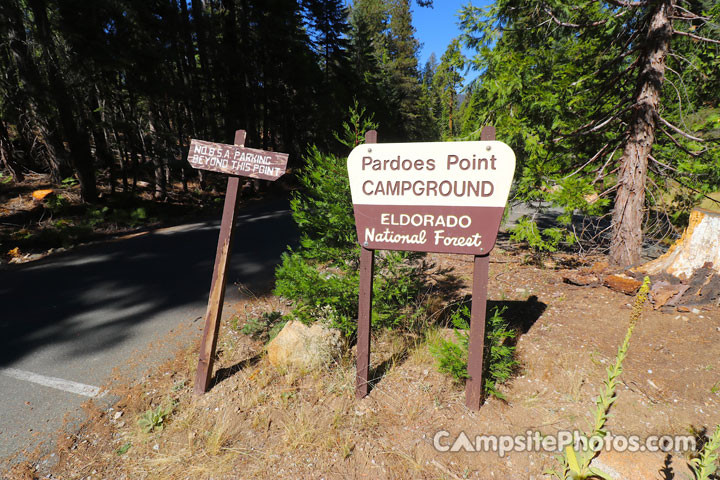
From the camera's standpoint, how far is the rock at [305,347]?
3.57 meters

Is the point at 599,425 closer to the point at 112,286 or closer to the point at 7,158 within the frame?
the point at 112,286

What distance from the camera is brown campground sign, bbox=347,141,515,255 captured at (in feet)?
8.25

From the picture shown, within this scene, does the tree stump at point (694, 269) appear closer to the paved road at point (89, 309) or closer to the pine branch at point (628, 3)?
the pine branch at point (628, 3)

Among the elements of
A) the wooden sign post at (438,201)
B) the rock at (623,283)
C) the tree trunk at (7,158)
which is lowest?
the rock at (623,283)

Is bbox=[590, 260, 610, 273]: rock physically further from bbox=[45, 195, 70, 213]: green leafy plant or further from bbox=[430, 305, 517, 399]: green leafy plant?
bbox=[45, 195, 70, 213]: green leafy plant

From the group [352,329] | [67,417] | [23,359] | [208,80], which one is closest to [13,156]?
[208,80]

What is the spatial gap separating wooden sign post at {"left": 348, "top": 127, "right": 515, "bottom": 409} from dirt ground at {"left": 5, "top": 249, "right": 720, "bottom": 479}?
0.52 metres

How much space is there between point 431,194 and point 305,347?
6.97ft

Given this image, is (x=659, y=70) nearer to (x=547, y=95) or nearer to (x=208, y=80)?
(x=547, y=95)

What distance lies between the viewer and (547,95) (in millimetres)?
5520

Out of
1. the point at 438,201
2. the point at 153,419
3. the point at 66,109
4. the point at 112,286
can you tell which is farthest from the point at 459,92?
the point at 66,109

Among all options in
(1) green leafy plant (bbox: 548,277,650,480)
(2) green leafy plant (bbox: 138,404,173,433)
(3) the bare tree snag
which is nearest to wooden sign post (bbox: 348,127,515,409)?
(1) green leafy plant (bbox: 548,277,650,480)

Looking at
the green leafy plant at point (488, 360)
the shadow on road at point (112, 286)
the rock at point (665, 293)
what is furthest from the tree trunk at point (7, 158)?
the rock at point (665, 293)
